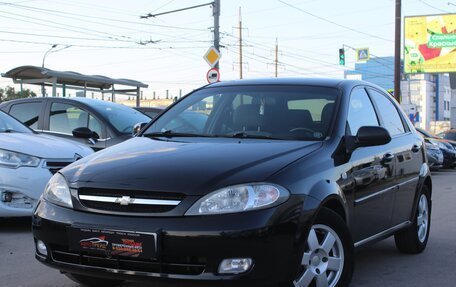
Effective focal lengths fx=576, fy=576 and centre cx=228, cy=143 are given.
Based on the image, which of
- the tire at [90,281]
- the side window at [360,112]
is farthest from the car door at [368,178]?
the tire at [90,281]

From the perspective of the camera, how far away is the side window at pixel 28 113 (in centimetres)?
879

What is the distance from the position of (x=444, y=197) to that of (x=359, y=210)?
22.8 feet

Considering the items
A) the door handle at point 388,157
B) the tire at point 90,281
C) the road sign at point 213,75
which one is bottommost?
the tire at point 90,281

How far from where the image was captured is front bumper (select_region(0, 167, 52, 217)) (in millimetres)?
6004

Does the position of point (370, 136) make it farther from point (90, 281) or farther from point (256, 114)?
point (90, 281)

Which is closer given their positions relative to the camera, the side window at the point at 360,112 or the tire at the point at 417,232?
the side window at the point at 360,112

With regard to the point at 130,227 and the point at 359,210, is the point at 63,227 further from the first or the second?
the point at 359,210

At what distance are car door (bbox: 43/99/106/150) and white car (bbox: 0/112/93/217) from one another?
5.48 ft

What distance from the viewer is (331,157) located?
12.8 feet

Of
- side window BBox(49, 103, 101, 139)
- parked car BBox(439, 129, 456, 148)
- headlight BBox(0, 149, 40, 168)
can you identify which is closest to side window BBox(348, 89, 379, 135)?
headlight BBox(0, 149, 40, 168)

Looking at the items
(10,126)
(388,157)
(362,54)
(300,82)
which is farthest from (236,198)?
(362,54)

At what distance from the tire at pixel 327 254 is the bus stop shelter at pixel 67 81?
44.1 feet

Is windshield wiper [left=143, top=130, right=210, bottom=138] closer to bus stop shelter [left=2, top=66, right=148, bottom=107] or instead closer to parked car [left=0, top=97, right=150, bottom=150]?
parked car [left=0, top=97, right=150, bottom=150]

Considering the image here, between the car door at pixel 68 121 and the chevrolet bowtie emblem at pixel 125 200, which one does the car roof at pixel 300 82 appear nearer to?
the chevrolet bowtie emblem at pixel 125 200
